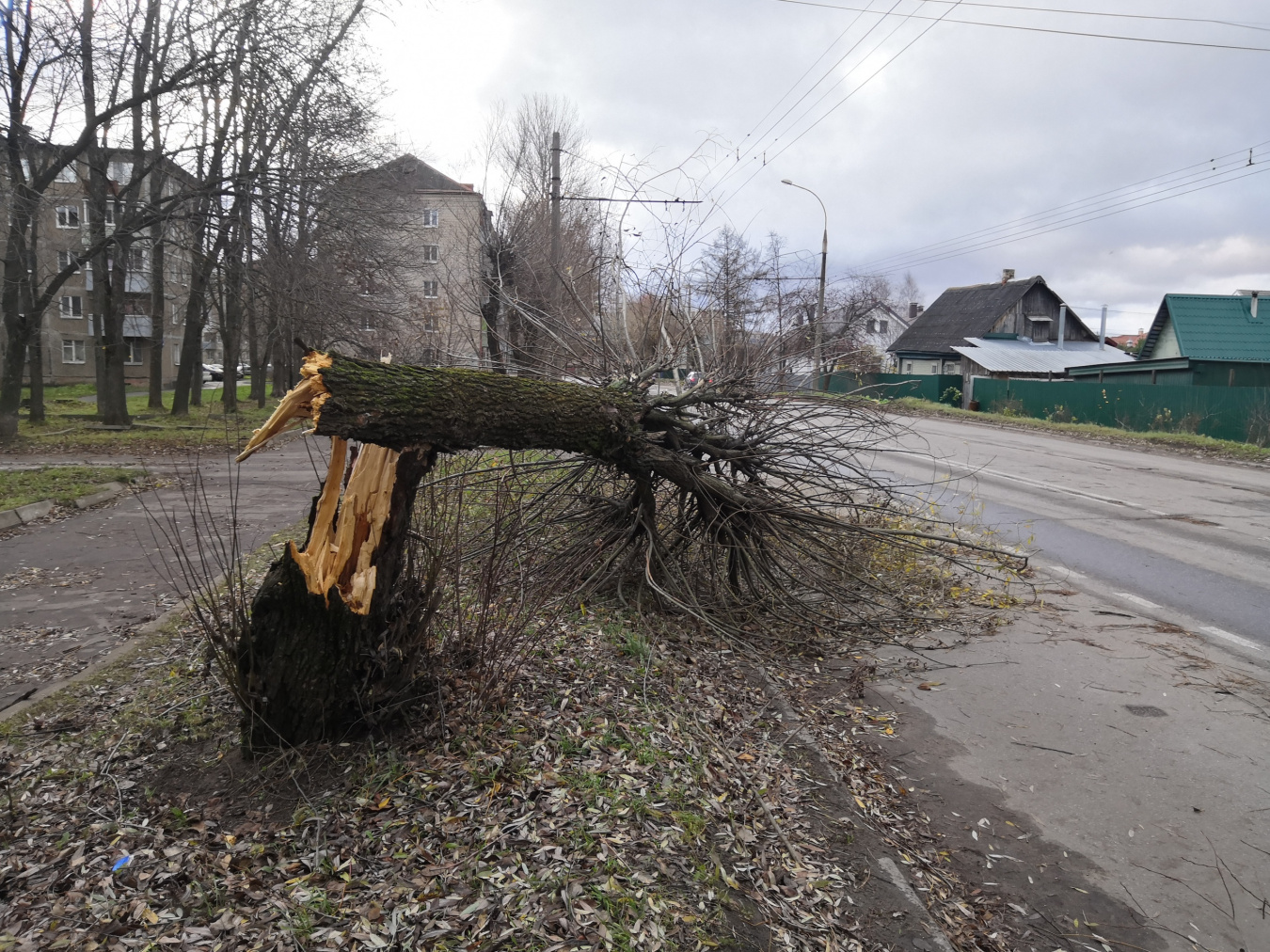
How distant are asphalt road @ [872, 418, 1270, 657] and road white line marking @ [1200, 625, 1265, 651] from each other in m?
0.01

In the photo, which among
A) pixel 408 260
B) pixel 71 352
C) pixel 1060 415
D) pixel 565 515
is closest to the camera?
pixel 565 515

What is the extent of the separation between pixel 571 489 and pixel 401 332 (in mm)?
15261

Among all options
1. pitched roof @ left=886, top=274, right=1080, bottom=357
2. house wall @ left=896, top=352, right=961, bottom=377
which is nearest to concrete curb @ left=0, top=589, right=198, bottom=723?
pitched roof @ left=886, top=274, right=1080, bottom=357

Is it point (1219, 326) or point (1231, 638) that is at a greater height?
point (1219, 326)

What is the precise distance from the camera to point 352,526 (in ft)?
10.3

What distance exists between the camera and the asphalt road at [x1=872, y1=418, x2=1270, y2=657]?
6.47 meters

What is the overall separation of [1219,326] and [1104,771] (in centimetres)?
2919

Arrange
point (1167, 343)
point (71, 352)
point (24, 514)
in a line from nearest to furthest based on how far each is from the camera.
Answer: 1. point (24, 514)
2. point (1167, 343)
3. point (71, 352)

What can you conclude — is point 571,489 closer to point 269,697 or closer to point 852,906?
point 269,697

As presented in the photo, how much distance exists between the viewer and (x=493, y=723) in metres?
3.51

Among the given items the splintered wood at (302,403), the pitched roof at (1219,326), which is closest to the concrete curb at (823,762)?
the splintered wood at (302,403)

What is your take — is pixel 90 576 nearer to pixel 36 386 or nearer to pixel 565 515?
pixel 565 515

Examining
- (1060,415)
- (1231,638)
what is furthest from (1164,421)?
(1231,638)

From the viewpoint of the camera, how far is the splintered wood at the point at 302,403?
2793mm
